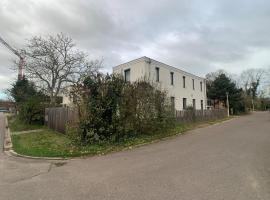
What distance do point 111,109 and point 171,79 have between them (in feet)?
54.0

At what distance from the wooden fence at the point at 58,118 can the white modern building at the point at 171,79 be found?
6.86 m

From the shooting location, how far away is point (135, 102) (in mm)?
12742

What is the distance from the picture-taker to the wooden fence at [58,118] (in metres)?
14.5

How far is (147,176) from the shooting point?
20.0ft

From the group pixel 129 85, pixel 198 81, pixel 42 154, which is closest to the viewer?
pixel 42 154

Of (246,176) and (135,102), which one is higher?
(135,102)

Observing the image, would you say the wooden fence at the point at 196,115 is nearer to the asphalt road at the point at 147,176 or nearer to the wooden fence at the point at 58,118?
the wooden fence at the point at 58,118

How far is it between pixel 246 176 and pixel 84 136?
731 centimetres

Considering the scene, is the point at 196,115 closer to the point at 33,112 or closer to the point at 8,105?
the point at 33,112

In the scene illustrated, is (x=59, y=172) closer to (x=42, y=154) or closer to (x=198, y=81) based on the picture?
(x=42, y=154)

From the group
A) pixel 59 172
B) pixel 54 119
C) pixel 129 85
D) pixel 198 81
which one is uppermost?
pixel 198 81

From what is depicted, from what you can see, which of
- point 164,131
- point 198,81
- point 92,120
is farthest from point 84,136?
point 198,81

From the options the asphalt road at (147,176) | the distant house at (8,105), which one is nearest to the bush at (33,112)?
the asphalt road at (147,176)

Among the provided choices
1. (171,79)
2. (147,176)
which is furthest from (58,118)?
(171,79)
